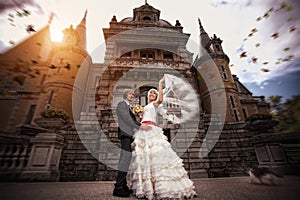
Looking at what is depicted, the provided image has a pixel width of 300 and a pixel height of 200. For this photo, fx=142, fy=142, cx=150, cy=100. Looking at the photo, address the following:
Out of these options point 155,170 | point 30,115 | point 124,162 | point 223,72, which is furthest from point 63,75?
point 223,72

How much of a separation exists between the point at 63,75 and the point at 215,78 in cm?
1515

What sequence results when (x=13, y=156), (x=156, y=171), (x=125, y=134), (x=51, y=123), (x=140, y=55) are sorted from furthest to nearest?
1. (x=140, y=55)
2. (x=51, y=123)
3. (x=13, y=156)
4. (x=125, y=134)
5. (x=156, y=171)

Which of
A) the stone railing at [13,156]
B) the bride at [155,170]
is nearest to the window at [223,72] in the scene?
the bride at [155,170]

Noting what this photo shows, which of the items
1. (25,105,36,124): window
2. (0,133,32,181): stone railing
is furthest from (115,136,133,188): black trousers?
(25,105,36,124): window

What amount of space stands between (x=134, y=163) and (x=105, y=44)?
1466 centimetres

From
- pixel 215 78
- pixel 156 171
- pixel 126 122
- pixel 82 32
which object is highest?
pixel 82 32

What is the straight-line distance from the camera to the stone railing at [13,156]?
438 centimetres

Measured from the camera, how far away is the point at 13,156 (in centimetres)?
470

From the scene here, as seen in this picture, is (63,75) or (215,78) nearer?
(63,75)

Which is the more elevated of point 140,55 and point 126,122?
point 140,55

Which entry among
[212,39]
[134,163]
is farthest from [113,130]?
[212,39]

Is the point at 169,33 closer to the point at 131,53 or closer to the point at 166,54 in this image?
the point at 166,54

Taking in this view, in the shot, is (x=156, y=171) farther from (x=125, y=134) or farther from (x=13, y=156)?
(x=13, y=156)

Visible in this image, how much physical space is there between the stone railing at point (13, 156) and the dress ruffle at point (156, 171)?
4274mm
